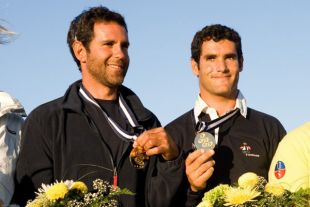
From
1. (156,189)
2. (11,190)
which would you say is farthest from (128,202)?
(11,190)

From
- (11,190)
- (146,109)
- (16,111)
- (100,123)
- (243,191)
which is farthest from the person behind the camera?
(146,109)

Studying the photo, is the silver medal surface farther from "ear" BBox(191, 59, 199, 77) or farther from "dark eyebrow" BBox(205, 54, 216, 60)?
"ear" BBox(191, 59, 199, 77)

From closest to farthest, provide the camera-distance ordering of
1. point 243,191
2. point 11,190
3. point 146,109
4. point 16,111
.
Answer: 1. point 243,191
2. point 11,190
3. point 16,111
4. point 146,109

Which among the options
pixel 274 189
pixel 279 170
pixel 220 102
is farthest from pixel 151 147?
pixel 220 102

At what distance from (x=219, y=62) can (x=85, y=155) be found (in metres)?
1.88

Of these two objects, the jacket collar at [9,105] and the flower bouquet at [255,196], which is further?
the jacket collar at [9,105]

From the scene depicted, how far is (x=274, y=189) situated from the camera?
4410mm

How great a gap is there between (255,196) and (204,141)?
1.52 meters

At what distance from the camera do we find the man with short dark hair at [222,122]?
6133 millimetres

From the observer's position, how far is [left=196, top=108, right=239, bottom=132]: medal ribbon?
20.8 ft

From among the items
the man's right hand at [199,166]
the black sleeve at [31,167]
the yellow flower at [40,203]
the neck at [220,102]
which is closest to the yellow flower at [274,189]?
the man's right hand at [199,166]

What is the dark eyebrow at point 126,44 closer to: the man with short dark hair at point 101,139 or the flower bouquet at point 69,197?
the man with short dark hair at point 101,139

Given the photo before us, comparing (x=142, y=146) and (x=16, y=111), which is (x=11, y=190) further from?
(x=142, y=146)

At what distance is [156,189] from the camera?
223 inches
